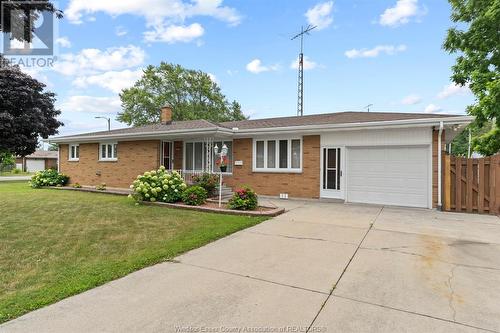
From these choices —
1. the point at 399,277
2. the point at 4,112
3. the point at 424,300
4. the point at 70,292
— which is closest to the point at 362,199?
the point at 399,277

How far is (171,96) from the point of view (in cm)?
3781

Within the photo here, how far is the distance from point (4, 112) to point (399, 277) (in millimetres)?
28359

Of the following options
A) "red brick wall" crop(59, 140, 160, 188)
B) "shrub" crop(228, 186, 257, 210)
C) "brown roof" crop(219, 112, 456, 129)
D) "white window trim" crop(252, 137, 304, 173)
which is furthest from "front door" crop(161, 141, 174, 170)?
"shrub" crop(228, 186, 257, 210)

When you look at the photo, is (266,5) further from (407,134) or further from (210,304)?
(210,304)

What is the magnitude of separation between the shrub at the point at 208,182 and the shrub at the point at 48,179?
10.3m

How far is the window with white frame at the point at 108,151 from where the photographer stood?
1614 cm

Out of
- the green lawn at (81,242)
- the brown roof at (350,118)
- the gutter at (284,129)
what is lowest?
the green lawn at (81,242)

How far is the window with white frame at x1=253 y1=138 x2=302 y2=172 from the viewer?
12078mm

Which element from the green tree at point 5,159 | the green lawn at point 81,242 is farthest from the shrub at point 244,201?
the green tree at point 5,159

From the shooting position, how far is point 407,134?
10031 mm

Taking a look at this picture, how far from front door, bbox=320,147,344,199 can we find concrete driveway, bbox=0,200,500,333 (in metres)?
5.09

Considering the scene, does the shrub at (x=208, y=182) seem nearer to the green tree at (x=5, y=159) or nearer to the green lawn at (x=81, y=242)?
the green lawn at (x=81, y=242)

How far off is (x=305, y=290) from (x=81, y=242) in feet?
13.9

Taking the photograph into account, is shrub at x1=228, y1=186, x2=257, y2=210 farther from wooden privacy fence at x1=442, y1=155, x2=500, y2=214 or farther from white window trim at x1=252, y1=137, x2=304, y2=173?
wooden privacy fence at x1=442, y1=155, x2=500, y2=214
